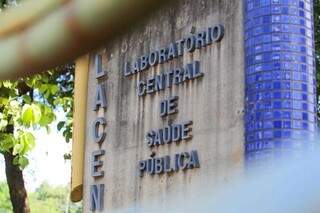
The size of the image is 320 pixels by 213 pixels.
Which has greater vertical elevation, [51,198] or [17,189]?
[51,198]

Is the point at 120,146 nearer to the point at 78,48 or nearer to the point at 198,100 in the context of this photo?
the point at 198,100

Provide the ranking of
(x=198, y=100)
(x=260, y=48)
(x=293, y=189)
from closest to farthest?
(x=293, y=189), (x=260, y=48), (x=198, y=100)

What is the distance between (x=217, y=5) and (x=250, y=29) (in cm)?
40

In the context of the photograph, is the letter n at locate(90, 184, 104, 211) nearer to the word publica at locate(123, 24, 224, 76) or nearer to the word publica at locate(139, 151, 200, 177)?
the word publica at locate(139, 151, 200, 177)

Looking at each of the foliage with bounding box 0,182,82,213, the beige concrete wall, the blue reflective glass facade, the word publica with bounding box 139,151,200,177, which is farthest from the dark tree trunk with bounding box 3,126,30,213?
the foliage with bounding box 0,182,82,213

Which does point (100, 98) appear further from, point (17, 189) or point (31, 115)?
point (17, 189)

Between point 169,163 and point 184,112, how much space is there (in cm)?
25

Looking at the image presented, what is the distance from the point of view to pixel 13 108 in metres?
3.02

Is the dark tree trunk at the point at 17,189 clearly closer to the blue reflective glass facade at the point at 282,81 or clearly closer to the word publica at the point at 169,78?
the word publica at the point at 169,78

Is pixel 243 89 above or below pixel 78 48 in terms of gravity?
above

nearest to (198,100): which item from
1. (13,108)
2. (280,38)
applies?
(280,38)

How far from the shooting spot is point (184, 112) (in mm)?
2934

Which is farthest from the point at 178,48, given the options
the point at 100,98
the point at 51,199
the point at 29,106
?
the point at 51,199

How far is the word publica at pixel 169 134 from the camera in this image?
290 cm
